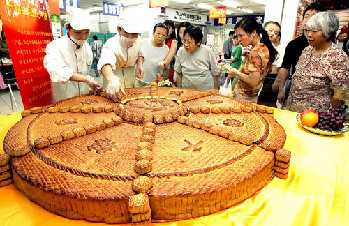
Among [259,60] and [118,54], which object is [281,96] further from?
[118,54]

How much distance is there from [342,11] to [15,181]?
5.96 meters

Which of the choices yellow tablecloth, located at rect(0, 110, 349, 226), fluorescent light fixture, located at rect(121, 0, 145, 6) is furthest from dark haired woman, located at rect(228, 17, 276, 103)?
fluorescent light fixture, located at rect(121, 0, 145, 6)

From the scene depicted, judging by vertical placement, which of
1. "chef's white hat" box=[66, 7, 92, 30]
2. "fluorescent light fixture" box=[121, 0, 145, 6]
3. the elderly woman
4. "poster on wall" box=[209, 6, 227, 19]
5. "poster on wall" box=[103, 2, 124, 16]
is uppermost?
"fluorescent light fixture" box=[121, 0, 145, 6]

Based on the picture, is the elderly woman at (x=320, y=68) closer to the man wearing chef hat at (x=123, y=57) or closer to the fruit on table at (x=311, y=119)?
the fruit on table at (x=311, y=119)

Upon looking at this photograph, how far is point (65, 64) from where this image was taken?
8.21 feet

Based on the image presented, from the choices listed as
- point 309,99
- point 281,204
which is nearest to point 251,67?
point 309,99

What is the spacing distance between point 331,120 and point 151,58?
Answer: 3.24 meters

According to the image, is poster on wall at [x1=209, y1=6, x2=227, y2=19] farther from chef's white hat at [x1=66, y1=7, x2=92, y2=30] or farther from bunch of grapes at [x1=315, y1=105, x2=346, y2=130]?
bunch of grapes at [x1=315, y1=105, x2=346, y2=130]

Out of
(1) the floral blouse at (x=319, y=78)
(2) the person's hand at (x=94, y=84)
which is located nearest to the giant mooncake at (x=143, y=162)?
(2) the person's hand at (x=94, y=84)

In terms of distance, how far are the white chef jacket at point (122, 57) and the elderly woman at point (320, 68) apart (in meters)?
2.30

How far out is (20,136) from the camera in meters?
1.64

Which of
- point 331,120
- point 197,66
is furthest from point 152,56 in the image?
point 331,120

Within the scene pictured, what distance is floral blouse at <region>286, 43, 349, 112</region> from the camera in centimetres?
223

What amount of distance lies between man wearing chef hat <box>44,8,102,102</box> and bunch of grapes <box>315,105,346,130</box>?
252cm
